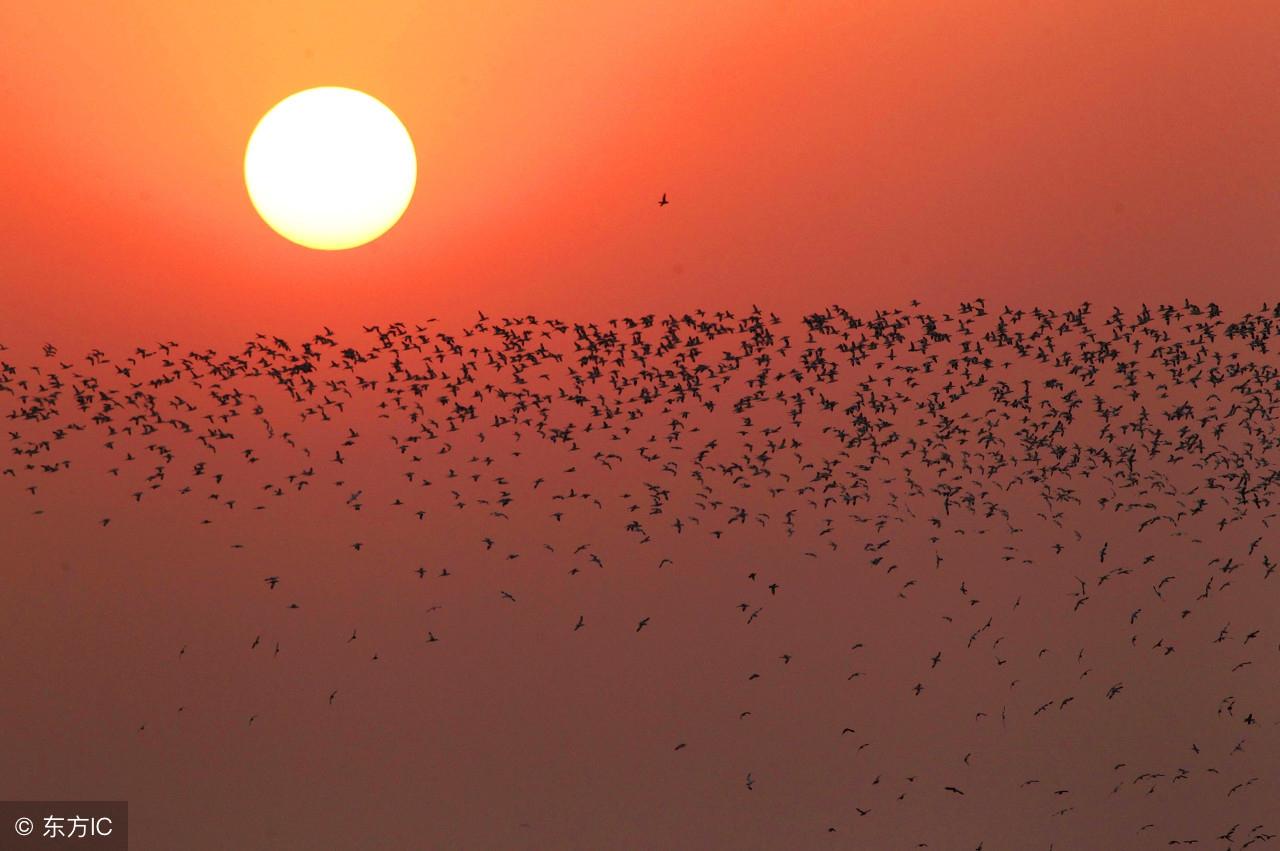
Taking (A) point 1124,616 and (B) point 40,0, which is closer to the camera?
(B) point 40,0

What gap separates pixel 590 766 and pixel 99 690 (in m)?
1.22

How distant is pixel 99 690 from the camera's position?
8.78ft

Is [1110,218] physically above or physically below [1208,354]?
above

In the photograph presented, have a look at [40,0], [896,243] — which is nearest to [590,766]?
[896,243]

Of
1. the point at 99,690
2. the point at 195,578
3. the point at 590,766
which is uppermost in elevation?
the point at 195,578

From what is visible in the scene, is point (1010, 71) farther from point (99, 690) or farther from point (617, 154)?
point (99, 690)

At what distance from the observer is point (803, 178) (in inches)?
109

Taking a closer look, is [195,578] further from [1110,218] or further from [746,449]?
[1110,218]

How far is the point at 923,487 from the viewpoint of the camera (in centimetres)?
282

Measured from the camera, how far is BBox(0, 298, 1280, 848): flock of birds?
9.02 ft

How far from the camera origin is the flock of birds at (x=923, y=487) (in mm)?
2748

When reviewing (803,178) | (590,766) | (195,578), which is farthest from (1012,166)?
(195,578)

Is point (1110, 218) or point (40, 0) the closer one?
point (40, 0)

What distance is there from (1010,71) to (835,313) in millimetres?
752
